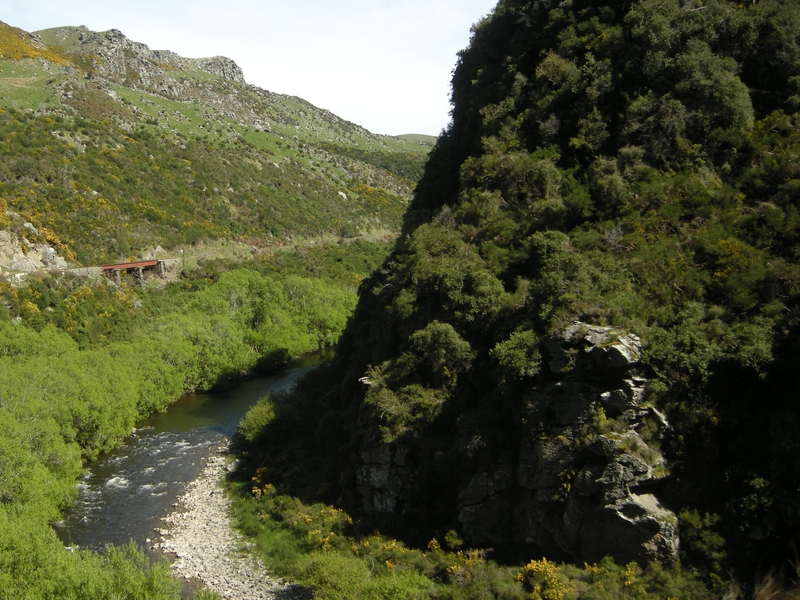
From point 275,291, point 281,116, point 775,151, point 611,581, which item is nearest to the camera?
point 611,581

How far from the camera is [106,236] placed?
5828 cm

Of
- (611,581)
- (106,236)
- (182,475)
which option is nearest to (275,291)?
(106,236)

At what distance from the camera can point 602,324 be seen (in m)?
21.0

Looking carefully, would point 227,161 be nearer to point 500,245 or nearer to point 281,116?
point 281,116

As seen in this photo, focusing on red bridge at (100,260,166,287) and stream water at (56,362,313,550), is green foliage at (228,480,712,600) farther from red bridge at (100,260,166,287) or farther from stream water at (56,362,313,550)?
red bridge at (100,260,166,287)

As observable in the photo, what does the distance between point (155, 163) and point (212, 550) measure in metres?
60.4

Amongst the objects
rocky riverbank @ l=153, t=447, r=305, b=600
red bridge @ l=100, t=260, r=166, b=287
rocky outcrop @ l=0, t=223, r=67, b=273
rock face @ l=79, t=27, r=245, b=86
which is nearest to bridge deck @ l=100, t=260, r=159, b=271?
red bridge @ l=100, t=260, r=166, b=287

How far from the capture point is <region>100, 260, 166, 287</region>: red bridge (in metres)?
54.0

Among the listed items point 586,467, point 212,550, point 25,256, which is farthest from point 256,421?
point 25,256

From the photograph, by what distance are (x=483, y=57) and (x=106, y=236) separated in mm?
39838

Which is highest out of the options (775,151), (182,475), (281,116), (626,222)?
(281,116)

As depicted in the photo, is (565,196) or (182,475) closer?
(565,196)

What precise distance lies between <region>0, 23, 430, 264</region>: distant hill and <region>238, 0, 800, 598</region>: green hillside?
34.9 meters

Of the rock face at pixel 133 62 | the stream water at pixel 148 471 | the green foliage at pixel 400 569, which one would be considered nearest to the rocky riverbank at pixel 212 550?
the green foliage at pixel 400 569
